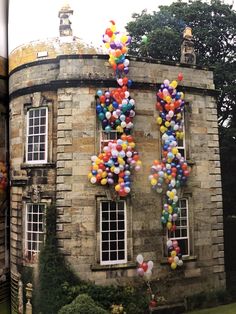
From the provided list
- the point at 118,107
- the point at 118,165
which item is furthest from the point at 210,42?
the point at 118,165

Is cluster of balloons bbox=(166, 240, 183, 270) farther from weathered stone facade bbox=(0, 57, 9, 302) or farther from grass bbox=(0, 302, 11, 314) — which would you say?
grass bbox=(0, 302, 11, 314)

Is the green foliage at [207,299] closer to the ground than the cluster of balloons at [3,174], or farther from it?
closer to the ground

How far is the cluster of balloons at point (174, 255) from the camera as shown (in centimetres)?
321

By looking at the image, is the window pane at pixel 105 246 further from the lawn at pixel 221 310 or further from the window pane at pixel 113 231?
the lawn at pixel 221 310

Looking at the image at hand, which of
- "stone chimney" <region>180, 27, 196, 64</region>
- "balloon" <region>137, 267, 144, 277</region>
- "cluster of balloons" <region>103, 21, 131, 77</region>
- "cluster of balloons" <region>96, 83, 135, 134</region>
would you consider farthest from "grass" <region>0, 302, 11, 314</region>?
"stone chimney" <region>180, 27, 196, 64</region>

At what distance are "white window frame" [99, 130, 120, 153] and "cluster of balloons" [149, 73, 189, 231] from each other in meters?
0.40

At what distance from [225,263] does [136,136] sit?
1.37 metres

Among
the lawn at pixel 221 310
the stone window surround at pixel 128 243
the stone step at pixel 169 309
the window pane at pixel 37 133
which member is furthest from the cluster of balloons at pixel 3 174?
the lawn at pixel 221 310

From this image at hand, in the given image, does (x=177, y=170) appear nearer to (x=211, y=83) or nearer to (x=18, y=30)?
(x=211, y=83)

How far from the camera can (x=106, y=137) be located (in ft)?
10.8

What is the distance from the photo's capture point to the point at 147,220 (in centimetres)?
322

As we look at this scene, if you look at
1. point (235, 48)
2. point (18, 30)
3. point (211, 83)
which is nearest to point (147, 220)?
point (211, 83)

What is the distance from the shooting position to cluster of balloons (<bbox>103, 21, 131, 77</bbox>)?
3.27 meters

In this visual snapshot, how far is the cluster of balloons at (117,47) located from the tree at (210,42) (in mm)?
83
